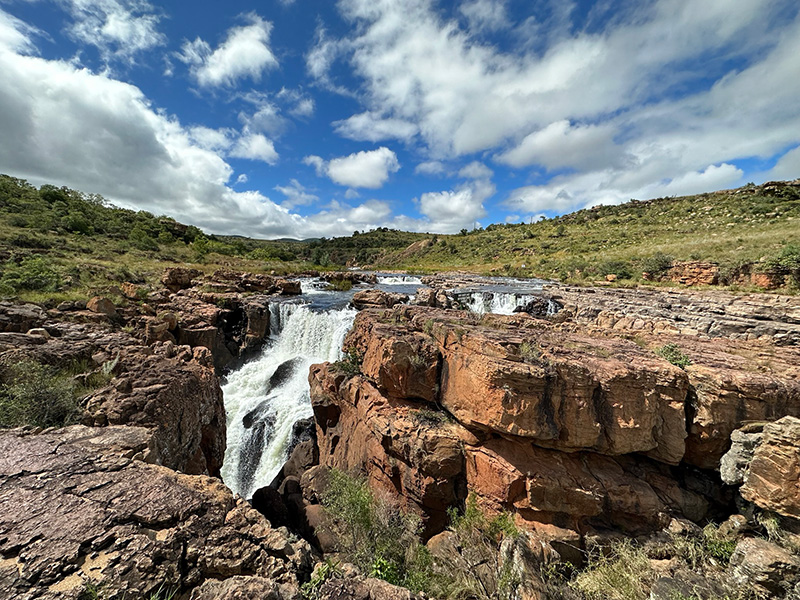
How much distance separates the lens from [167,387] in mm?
5738

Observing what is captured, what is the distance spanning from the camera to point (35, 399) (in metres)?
4.77

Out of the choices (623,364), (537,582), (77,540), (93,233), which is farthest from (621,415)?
(93,233)

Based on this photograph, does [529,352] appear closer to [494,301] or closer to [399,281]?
[494,301]

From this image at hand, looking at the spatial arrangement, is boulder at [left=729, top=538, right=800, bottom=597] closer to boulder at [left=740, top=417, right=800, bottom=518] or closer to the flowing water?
boulder at [left=740, top=417, right=800, bottom=518]

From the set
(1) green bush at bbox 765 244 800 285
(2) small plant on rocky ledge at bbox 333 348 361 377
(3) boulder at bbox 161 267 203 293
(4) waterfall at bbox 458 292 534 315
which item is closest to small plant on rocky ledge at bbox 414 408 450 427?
(2) small plant on rocky ledge at bbox 333 348 361 377

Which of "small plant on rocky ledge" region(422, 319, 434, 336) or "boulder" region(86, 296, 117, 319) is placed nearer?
"small plant on rocky ledge" region(422, 319, 434, 336)

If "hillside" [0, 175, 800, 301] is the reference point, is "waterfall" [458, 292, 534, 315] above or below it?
below

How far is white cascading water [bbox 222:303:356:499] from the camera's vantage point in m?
10.8

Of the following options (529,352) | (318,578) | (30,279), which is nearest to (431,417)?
(529,352)

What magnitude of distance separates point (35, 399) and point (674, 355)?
11749 mm

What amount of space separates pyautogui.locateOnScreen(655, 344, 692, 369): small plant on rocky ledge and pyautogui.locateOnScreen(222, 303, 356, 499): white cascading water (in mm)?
11454

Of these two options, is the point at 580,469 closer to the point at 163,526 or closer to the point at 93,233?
the point at 163,526

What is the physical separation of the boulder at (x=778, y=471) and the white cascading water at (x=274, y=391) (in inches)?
465

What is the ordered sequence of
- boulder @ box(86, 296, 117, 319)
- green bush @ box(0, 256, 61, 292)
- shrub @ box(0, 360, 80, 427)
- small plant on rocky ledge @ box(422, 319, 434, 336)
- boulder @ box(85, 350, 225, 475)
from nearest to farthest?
1. shrub @ box(0, 360, 80, 427)
2. boulder @ box(85, 350, 225, 475)
3. small plant on rocky ledge @ box(422, 319, 434, 336)
4. boulder @ box(86, 296, 117, 319)
5. green bush @ box(0, 256, 61, 292)
